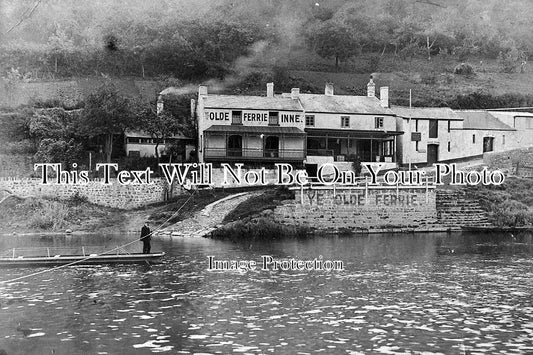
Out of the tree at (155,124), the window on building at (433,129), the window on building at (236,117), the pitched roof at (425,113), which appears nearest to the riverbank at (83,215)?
the tree at (155,124)

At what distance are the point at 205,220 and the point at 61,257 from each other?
15.2m

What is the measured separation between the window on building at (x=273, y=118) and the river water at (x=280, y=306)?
20677 mm

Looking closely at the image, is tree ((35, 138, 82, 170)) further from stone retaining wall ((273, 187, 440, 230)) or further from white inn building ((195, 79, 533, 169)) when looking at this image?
stone retaining wall ((273, 187, 440, 230))

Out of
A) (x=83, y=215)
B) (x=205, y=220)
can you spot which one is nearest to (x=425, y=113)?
(x=205, y=220)

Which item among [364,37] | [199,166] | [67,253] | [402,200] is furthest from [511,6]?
[67,253]

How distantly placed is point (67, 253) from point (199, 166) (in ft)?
66.7

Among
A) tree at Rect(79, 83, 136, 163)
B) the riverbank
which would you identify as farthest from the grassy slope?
tree at Rect(79, 83, 136, 163)

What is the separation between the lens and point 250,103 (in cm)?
5503

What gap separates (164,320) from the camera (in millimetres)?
20047

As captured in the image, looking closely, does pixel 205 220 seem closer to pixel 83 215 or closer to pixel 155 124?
pixel 83 215

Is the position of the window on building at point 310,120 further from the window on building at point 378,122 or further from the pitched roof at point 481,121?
the pitched roof at point 481,121

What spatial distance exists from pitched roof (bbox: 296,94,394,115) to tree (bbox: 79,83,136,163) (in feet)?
47.0

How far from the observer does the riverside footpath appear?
A: 4434 centimetres

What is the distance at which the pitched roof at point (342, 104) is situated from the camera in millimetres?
56781
